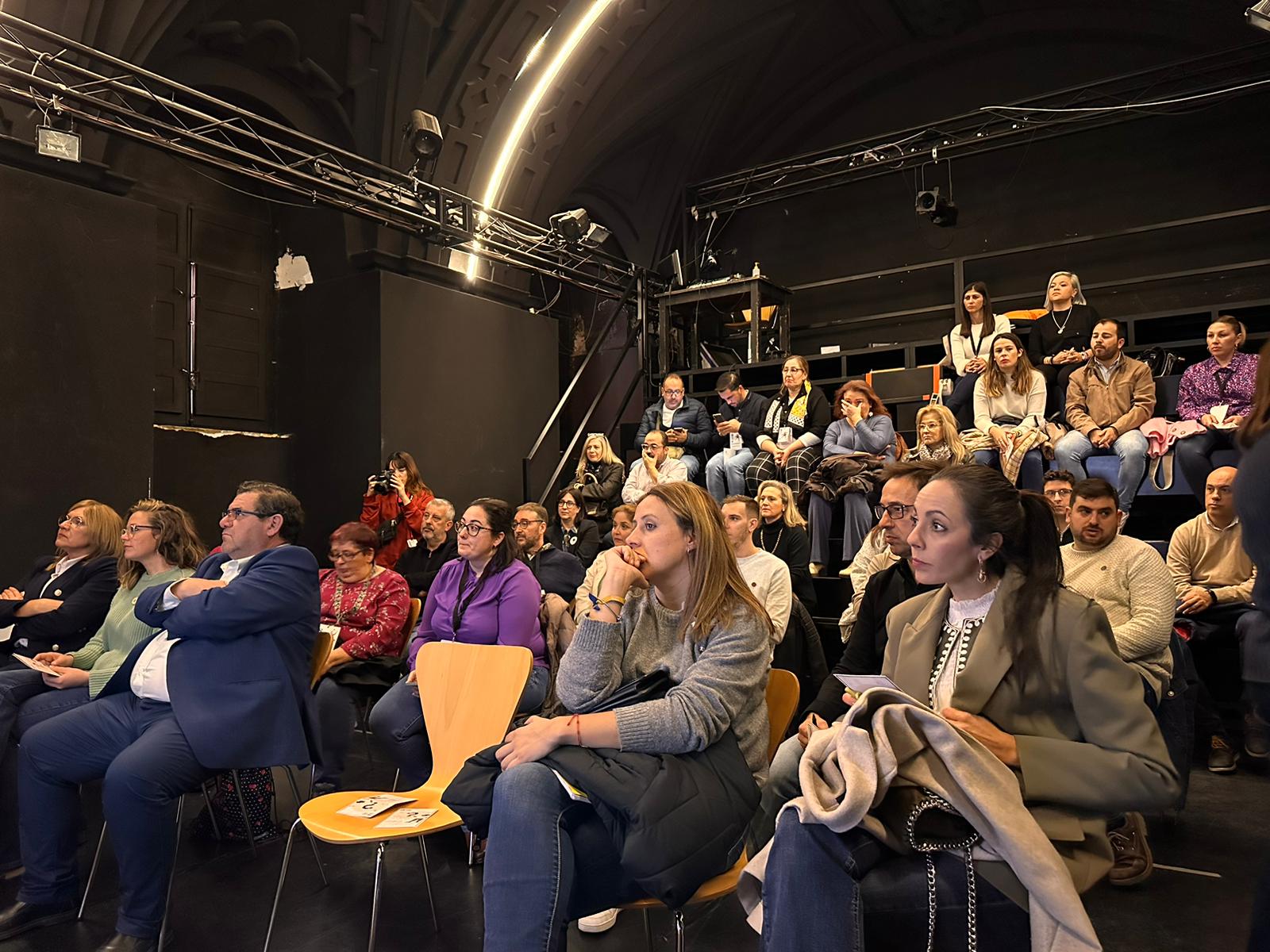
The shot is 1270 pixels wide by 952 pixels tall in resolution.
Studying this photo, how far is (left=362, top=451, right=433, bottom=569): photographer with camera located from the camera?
252 inches

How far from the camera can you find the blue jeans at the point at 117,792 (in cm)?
240

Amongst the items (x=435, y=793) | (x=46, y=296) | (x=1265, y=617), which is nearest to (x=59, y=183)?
(x=46, y=296)

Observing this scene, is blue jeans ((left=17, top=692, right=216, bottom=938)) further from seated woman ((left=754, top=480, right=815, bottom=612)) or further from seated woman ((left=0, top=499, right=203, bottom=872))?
seated woman ((left=754, top=480, right=815, bottom=612))

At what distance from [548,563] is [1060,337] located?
3836 mm

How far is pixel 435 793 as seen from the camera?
2525 mm

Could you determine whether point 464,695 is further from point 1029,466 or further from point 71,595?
point 1029,466

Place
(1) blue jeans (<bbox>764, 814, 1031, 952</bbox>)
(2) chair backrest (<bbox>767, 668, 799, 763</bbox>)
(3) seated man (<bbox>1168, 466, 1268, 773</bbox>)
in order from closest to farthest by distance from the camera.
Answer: (1) blue jeans (<bbox>764, 814, 1031, 952</bbox>) < (2) chair backrest (<bbox>767, 668, 799, 763</bbox>) < (3) seated man (<bbox>1168, 466, 1268, 773</bbox>)

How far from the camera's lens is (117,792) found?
243 centimetres

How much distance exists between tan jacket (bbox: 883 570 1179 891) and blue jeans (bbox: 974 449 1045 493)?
12.9 feet

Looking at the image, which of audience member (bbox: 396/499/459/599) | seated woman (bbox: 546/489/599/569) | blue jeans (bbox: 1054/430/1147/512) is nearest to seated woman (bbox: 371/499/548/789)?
audience member (bbox: 396/499/459/599)

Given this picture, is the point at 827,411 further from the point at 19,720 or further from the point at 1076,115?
the point at 19,720

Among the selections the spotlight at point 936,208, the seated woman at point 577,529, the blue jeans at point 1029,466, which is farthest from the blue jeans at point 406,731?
the spotlight at point 936,208

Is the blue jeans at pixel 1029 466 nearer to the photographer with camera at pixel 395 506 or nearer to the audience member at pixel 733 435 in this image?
the audience member at pixel 733 435

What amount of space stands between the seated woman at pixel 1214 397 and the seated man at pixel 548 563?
3384 millimetres
